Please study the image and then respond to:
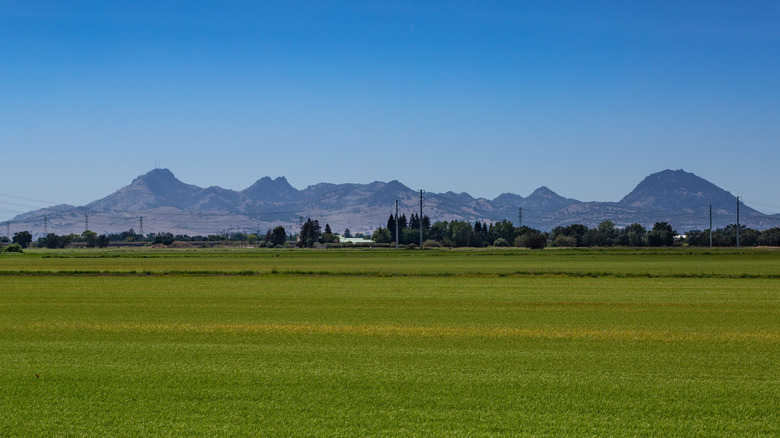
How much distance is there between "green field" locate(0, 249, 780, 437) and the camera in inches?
395

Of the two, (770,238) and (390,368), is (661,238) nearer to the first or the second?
(770,238)

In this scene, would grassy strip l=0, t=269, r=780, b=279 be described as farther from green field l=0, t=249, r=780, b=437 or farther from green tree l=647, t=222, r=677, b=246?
green tree l=647, t=222, r=677, b=246

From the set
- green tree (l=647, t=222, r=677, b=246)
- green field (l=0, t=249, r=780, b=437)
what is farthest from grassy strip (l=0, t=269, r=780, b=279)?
green tree (l=647, t=222, r=677, b=246)

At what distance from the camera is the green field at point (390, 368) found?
10.0 metres

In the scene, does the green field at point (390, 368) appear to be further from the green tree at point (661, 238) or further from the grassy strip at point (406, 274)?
the green tree at point (661, 238)

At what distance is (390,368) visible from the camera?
44.6 ft

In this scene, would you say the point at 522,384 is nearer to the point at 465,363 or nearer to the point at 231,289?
the point at 465,363

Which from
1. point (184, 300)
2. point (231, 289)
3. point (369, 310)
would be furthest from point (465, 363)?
point (231, 289)

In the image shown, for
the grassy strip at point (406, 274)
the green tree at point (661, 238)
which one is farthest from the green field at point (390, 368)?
the green tree at point (661, 238)

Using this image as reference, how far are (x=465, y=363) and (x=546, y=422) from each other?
14.0 feet

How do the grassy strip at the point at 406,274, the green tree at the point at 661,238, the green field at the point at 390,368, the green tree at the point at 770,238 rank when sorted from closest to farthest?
the green field at the point at 390,368 < the grassy strip at the point at 406,274 < the green tree at the point at 770,238 < the green tree at the point at 661,238

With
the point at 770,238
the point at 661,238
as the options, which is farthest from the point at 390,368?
the point at 770,238

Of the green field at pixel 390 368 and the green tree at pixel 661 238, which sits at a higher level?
the green tree at pixel 661 238

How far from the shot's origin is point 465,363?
14156mm
